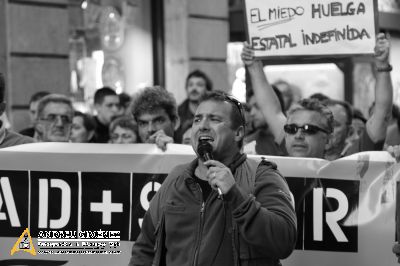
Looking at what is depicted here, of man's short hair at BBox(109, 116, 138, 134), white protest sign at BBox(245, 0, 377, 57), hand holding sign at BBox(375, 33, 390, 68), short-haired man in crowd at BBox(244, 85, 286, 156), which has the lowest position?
short-haired man in crowd at BBox(244, 85, 286, 156)

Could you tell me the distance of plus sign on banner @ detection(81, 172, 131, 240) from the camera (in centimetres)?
516

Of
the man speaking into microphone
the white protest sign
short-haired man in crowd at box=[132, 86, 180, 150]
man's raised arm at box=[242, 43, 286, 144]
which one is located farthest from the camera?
man's raised arm at box=[242, 43, 286, 144]

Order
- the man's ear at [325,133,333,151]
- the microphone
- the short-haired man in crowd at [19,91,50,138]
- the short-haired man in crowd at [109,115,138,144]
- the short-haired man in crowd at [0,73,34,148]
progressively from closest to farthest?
the microphone, the short-haired man in crowd at [0,73,34,148], the man's ear at [325,133,333,151], the short-haired man in crowd at [109,115,138,144], the short-haired man in crowd at [19,91,50,138]

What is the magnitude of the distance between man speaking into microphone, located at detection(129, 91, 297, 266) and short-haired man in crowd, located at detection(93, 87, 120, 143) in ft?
15.5

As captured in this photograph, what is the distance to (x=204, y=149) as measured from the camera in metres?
3.87

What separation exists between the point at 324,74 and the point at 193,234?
10722 millimetres

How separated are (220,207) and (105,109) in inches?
205

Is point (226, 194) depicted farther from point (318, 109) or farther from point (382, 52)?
point (382, 52)

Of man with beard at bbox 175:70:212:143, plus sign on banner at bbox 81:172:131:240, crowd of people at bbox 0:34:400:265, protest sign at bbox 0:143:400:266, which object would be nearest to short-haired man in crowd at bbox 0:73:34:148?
crowd of people at bbox 0:34:400:265

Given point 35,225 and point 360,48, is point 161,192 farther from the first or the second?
point 360,48

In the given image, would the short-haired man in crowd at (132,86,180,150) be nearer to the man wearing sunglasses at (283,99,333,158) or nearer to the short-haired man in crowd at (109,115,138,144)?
the man wearing sunglasses at (283,99,333,158)

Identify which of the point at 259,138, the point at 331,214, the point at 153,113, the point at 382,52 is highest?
the point at 382,52

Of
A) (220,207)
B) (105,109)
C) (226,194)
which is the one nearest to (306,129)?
(220,207)

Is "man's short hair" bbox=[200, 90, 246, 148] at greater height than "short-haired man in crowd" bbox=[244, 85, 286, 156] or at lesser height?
greater
